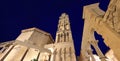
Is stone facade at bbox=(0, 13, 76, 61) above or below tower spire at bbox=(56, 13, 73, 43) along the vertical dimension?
below

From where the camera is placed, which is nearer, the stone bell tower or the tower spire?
the stone bell tower

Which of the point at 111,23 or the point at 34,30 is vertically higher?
the point at 34,30

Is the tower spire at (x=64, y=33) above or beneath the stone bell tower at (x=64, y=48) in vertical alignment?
above

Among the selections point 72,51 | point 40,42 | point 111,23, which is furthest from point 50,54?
point 111,23

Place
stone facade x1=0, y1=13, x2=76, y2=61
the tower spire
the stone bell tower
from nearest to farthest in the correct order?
1. the stone bell tower
2. stone facade x1=0, y1=13, x2=76, y2=61
3. the tower spire

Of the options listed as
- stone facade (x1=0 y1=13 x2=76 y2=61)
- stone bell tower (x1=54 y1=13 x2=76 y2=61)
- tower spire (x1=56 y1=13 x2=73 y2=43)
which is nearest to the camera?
stone bell tower (x1=54 y1=13 x2=76 y2=61)

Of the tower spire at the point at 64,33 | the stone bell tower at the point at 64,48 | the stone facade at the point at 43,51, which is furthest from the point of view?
the tower spire at the point at 64,33

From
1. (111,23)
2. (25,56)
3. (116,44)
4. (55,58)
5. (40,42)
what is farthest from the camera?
(40,42)

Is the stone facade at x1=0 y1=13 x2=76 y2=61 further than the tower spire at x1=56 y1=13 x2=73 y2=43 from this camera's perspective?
No

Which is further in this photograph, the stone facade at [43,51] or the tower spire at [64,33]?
the tower spire at [64,33]

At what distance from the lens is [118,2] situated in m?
1.90

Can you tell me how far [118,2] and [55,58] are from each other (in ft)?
21.9

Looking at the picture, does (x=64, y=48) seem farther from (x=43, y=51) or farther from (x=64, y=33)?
(x=64, y=33)

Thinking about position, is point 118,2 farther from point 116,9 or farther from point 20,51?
point 20,51
